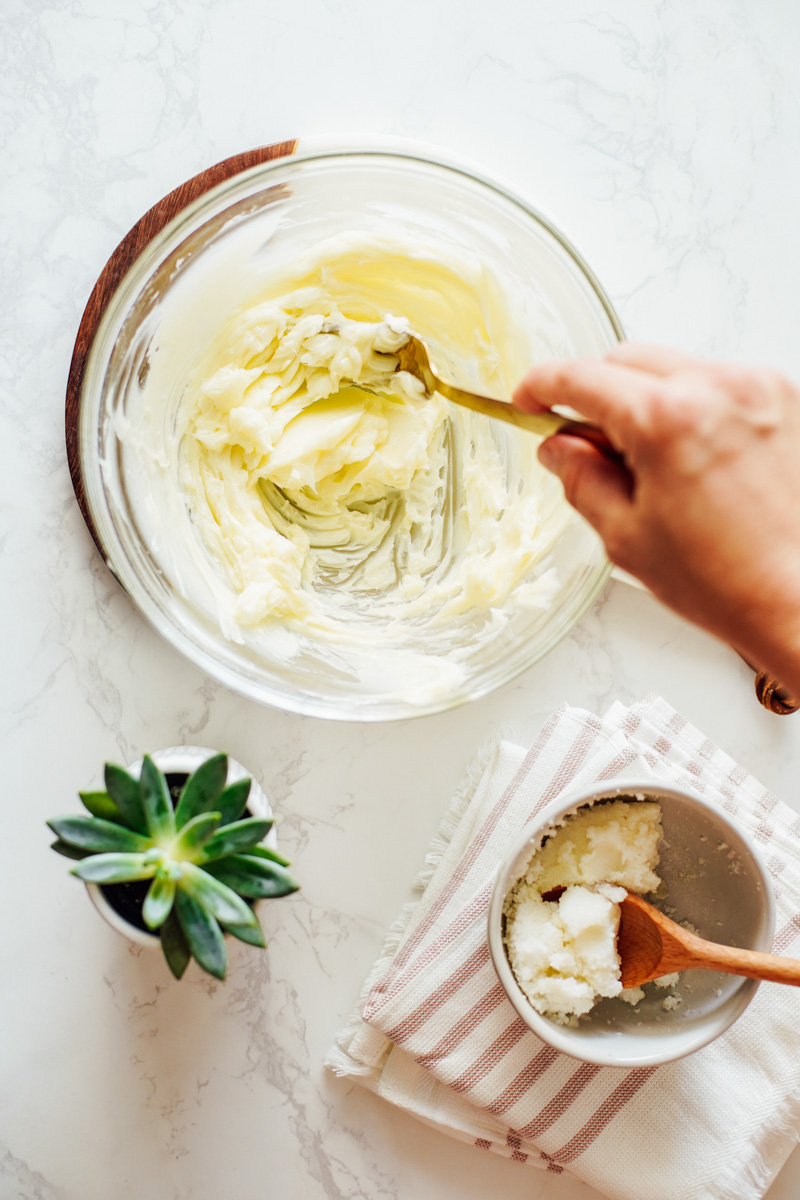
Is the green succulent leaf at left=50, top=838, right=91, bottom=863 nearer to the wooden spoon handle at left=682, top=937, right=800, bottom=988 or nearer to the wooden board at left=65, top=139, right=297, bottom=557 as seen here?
the wooden board at left=65, top=139, right=297, bottom=557

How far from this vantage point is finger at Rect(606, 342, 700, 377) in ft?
2.34

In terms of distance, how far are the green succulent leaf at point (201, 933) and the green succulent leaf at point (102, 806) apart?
0.11m

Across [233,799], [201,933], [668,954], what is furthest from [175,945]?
[668,954]

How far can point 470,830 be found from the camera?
1179mm

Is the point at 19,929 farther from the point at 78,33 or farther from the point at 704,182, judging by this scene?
the point at 704,182

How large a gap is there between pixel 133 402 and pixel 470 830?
723 mm

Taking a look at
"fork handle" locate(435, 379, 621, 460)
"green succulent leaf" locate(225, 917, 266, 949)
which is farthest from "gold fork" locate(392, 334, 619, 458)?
"green succulent leaf" locate(225, 917, 266, 949)

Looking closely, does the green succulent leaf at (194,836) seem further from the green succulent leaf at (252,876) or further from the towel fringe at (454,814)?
the towel fringe at (454,814)

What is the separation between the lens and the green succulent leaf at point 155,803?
83 cm

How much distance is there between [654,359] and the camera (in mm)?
726

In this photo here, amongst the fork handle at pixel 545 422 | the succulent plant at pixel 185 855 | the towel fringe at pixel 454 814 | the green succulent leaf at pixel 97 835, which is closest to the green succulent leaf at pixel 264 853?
the succulent plant at pixel 185 855

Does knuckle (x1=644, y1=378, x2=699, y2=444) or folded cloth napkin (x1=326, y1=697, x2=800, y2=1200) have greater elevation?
knuckle (x1=644, y1=378, x2=699, y2=444)

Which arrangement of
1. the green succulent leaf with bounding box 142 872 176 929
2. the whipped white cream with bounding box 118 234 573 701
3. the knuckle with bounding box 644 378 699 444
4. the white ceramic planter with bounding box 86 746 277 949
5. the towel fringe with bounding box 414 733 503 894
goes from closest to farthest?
the knuckle with bounding box 644 378 699 444 → the green succulent leaf with bounding box 142 872 176 929 → the white ceramic planter with bounding box 86 746 277 949 → the whipped white cream with bounding box 118 234 573 701 → the towel fringe with bounding box 414 733 503 894

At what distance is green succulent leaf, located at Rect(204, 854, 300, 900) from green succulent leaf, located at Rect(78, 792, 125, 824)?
4.4 inches
